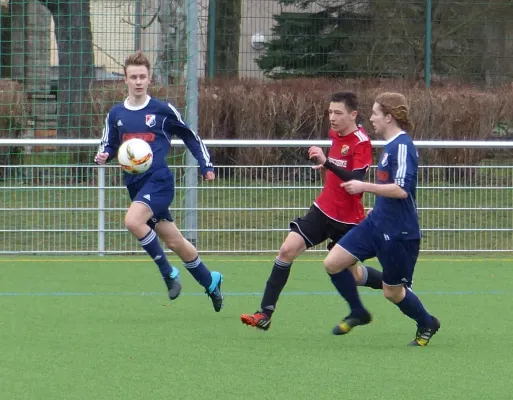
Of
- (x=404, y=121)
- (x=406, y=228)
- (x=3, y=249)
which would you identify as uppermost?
(x=404, y=121)

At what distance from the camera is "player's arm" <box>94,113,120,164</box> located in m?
8.45

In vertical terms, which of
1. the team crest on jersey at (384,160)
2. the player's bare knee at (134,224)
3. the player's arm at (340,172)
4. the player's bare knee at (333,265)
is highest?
the team crest on jersey at (384,160)

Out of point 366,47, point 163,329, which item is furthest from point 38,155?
point 366,47

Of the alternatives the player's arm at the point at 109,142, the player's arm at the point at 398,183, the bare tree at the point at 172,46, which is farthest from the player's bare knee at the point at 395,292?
the bare tree at the point at 172,46

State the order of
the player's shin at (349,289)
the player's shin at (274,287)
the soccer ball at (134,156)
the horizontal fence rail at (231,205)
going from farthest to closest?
the horizontal fence rail at (231,205) < the soccer ball at (134,156) < the player's shin at (274,287) < the player's shin at (349,289)

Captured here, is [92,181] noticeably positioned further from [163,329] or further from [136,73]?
[163,329]

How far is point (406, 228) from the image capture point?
22.7 feet

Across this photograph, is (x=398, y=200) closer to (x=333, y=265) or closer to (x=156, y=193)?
(x=333, y=265)

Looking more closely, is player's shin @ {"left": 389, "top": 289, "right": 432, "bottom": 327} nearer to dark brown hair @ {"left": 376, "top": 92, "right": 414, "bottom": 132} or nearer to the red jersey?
the red jersey

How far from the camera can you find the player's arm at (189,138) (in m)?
8.42

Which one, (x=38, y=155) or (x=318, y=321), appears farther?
(x=38, y=155)

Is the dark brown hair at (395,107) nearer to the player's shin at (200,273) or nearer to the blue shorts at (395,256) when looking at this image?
the blue shorts at (395,256)

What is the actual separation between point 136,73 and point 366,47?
1125 cm

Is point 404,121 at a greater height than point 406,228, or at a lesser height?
greater
